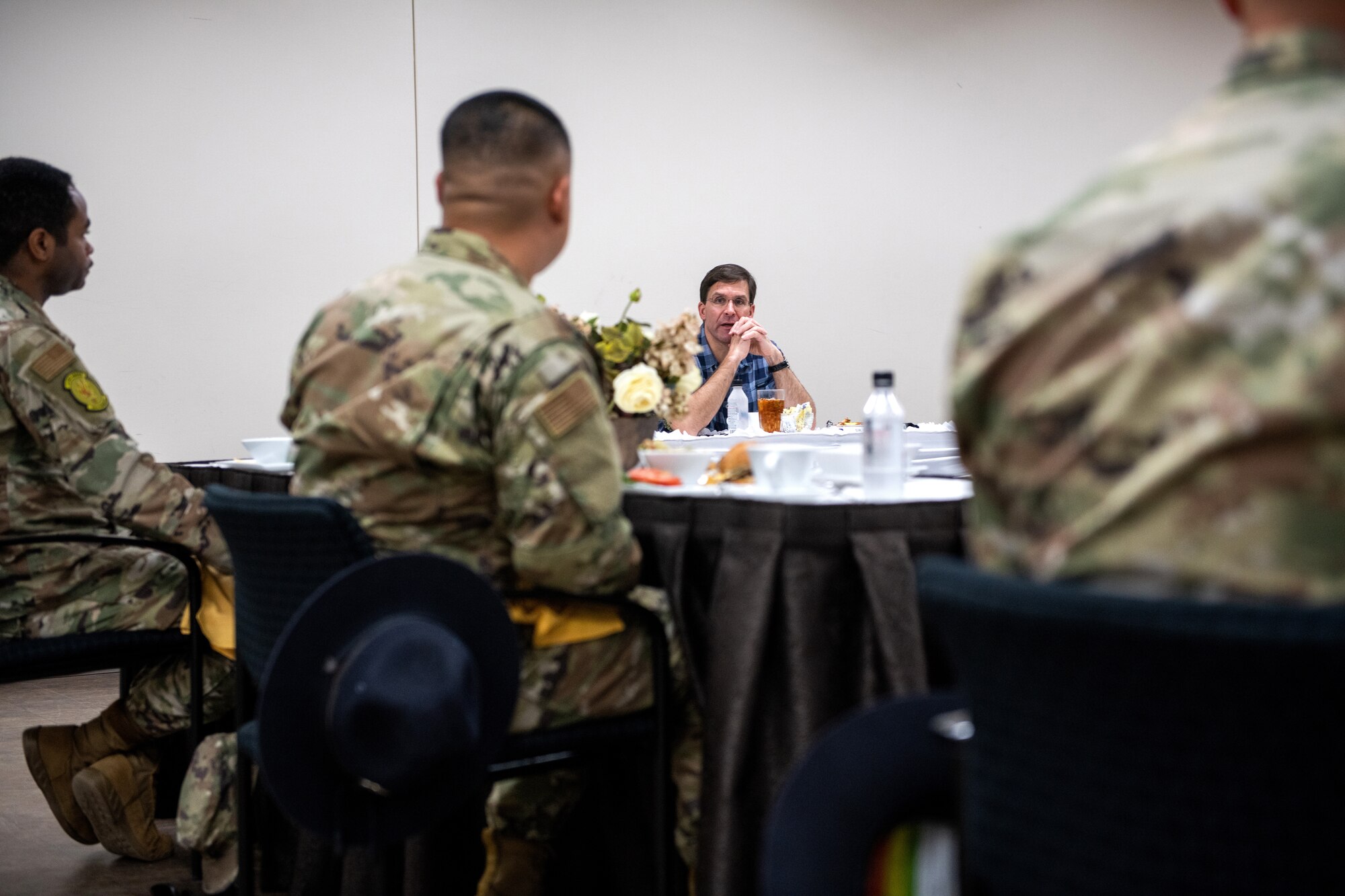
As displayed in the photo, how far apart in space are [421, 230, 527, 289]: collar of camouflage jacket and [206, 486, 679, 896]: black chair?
454 mm

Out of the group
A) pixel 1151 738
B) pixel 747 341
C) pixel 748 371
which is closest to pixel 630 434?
pixel 1151 738

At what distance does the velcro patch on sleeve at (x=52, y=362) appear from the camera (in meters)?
2.30

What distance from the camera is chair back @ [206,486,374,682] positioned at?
1.50 m

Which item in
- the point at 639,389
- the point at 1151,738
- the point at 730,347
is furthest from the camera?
the point at 730,347

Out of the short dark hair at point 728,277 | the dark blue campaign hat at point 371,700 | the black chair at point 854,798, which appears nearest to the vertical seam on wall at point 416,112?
the short dark hair at point 728,277

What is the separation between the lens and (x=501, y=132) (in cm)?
180

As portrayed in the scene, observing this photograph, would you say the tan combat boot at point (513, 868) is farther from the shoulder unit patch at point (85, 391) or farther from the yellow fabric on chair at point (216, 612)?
the shoulder unit patch at point (85, 391)

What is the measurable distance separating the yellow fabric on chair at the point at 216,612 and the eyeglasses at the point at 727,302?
2532 mm

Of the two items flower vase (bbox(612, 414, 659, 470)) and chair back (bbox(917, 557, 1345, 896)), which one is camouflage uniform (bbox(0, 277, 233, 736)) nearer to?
flower vase (bbox(612, 414, 659, 470))

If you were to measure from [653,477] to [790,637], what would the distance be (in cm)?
43

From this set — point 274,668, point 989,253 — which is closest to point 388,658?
point 274,668

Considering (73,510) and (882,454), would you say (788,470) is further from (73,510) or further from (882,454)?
(73,510)

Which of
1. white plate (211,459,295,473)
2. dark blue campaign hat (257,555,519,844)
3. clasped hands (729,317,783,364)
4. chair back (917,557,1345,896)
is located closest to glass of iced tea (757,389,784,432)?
clasped hands (729,317,783,364)

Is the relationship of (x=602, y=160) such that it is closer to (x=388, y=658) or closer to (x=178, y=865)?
(x=178, y=865)
